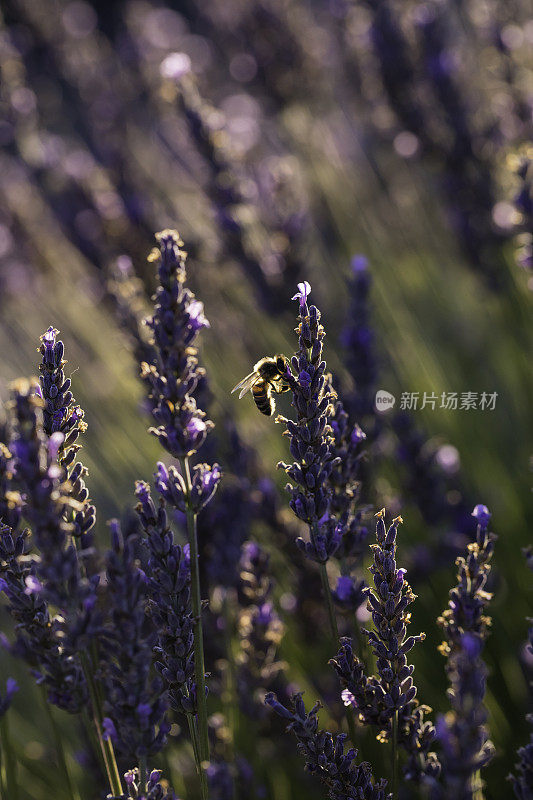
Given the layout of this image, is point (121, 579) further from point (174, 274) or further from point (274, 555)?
point (274, 555)

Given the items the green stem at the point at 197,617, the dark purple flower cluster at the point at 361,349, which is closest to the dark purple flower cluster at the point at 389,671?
the green stem at the point at 197,617

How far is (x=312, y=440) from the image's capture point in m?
1.27

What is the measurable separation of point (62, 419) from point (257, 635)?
0.80 meters

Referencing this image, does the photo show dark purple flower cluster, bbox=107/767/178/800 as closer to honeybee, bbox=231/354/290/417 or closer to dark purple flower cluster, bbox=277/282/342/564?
dark purple flower cluster, bbox=277/282/342/564

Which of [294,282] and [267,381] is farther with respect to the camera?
[294,282]

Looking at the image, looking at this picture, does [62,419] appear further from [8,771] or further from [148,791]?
→ [8,771]

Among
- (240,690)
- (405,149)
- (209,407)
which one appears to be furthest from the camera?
(405,149)

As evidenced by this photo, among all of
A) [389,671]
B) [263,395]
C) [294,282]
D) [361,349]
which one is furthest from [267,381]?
[294,282]

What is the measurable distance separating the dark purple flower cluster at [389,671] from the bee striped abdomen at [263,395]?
708 mm

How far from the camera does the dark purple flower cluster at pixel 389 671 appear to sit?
121 centimetres

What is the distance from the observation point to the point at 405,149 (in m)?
3.65

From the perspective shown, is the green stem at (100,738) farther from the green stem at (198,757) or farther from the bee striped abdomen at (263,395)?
the bee striped abdomen at (263,395)

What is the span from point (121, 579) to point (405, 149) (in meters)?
3.18

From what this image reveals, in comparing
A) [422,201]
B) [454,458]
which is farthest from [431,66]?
[454,458]
